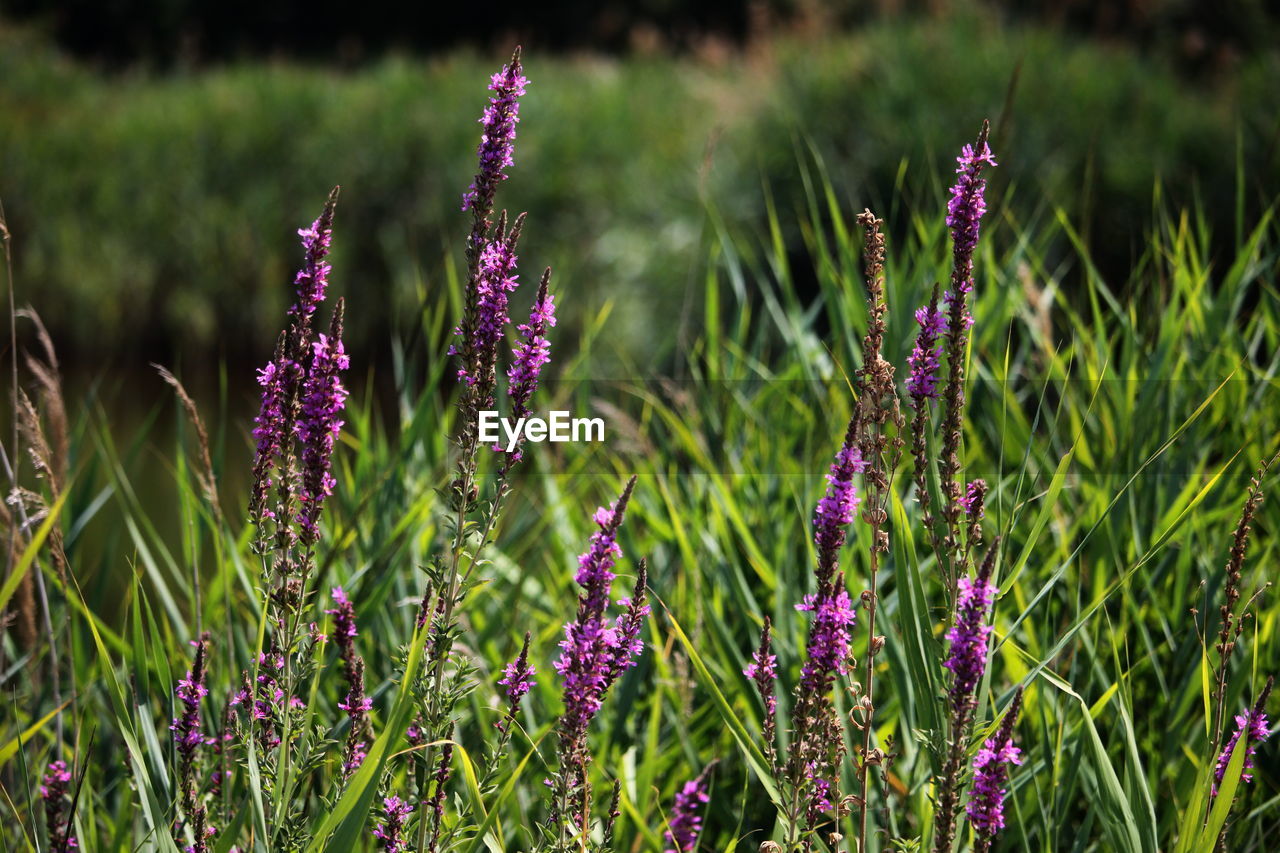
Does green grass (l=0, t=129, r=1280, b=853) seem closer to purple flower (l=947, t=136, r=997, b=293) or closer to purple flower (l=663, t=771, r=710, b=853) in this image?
purple flower (l=663, t=771, r=710, b=853)

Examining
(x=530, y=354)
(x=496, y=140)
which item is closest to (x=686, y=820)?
(x=530, y=354)

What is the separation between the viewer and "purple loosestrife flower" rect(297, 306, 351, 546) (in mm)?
1787

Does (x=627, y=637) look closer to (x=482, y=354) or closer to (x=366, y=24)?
(x=482, y=354)

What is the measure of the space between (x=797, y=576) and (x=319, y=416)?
5.68ft

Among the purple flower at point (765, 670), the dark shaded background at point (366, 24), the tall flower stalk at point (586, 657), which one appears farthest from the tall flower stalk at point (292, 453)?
the dark shaded background at point (366, 24)

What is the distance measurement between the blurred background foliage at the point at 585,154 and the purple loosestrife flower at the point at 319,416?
5631 millimetres

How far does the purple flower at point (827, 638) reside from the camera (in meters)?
1.63

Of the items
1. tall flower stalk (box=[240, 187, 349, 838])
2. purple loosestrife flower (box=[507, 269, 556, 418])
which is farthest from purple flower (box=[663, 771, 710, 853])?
purple loosestrife flower (box=[507, 269, 556, 418])

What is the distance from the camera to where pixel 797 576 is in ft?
10.6

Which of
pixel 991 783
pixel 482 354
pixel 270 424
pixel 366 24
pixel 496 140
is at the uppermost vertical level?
pixel 496 140

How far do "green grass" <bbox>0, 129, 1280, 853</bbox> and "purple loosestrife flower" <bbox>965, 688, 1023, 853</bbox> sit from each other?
20 cm

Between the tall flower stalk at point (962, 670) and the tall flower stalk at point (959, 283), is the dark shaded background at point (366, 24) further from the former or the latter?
the tall flower stalk at point (962, 670)

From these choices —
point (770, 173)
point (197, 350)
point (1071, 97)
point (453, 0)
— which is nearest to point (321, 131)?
point (197, 350)

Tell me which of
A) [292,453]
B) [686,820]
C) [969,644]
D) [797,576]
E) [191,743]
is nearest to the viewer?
[969,644]
